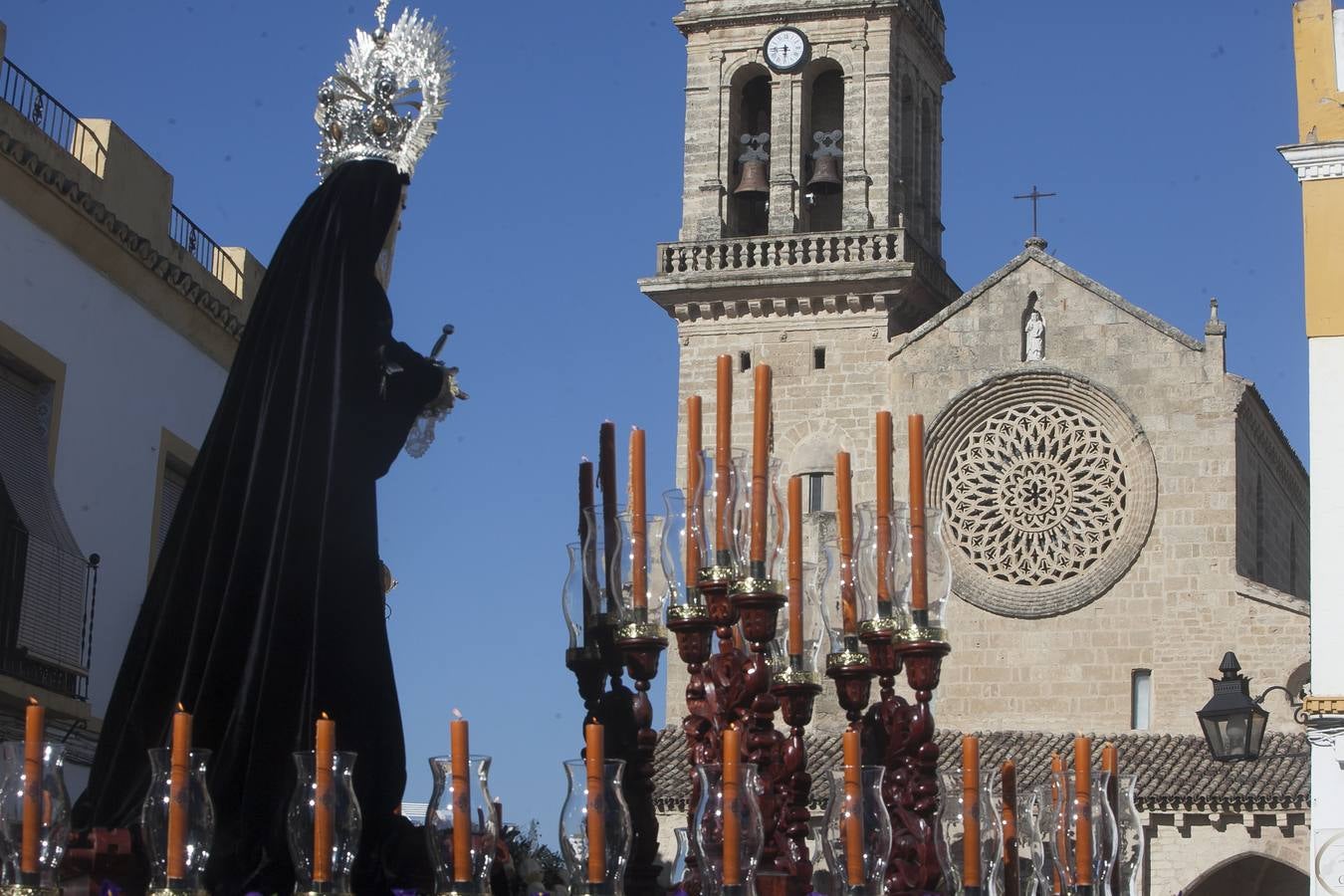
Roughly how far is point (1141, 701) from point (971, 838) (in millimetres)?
21617

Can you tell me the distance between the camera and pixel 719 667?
6637 mm

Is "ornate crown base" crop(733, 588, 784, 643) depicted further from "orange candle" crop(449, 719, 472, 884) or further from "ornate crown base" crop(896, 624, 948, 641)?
"orange candle" crop(449, 719, 472, 884)

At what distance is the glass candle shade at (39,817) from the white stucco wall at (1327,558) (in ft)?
33.4

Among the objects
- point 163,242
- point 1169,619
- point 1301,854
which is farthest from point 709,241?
point 163,242

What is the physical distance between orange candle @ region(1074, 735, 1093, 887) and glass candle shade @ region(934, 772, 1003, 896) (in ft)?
0.76

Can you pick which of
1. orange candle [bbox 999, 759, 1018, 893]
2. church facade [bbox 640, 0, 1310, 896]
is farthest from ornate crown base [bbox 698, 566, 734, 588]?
church facade [bbox 640, 0, 1310, 896]

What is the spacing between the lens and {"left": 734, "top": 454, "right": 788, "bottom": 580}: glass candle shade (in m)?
6.53

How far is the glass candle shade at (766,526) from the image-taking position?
21.4ft

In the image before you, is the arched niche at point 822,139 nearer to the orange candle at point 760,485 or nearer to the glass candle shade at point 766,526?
the glass candle shade at point 766,526

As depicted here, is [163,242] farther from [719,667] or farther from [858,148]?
[858,148]

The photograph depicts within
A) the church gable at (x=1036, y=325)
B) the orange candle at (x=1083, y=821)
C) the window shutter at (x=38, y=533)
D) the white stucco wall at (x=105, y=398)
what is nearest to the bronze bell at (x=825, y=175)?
the church gable at (x=1036, y=325)

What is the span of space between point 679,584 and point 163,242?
7.71 meters

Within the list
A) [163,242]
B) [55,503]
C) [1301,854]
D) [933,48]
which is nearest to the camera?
[55,503]

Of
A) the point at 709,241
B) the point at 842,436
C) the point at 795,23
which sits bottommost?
the point at 842,436
